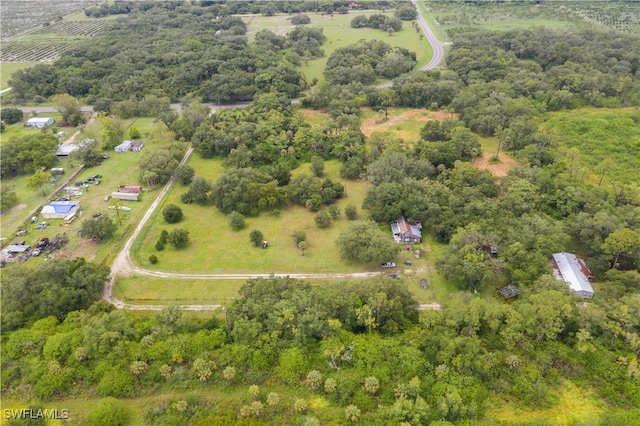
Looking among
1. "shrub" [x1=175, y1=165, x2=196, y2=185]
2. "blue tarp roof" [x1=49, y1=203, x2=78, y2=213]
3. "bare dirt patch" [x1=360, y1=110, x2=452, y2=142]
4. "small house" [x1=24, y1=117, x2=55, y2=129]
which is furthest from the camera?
"small house" [x1=24, y1=117, x2=55, y2=129]

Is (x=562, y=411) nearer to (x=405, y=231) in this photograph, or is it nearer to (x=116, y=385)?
(x=405, y=231)

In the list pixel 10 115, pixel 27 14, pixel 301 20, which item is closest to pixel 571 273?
pixel 10 115

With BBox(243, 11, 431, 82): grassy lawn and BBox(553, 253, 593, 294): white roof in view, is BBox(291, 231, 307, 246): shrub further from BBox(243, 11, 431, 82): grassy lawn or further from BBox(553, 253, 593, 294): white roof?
BBox(243, 11, 431, 82): grassy lawn

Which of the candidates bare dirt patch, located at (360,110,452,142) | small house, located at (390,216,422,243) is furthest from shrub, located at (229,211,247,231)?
bare dirt patch, located at (360,110,452,142)

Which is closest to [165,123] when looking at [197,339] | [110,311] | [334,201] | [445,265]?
[334,201]

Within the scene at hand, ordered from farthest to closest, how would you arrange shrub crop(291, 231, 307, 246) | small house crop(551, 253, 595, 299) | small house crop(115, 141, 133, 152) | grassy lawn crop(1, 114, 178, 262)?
small house crop(115, 141, 133, 152) → grassy lawn crop(1, 114, 178, 262) → shrub crop(291, 231, 307, 246) → small house crop(551, 253, 595, 299)
